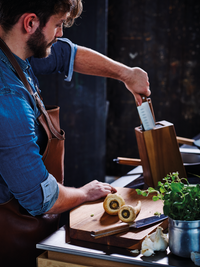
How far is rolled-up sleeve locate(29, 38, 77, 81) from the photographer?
5.33 feet

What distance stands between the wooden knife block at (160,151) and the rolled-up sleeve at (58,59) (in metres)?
0.52

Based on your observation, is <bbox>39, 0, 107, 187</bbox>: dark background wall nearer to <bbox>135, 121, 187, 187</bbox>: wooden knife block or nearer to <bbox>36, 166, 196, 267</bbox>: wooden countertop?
<bbox>135, 121, 187, 187</bbox>: wooden knife block

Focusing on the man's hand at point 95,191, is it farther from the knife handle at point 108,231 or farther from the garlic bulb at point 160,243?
the garlic bulb at point 160,243

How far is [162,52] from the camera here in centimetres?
417

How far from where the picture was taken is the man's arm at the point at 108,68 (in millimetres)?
1605

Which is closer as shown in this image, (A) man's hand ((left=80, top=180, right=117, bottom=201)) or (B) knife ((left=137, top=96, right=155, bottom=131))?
(A) man's hand ((left=80, top=180, right=117, bottom=201))

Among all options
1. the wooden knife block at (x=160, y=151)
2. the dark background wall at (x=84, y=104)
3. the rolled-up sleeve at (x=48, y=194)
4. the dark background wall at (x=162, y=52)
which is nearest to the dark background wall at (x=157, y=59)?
the dark background wall at (x=162, y=52)

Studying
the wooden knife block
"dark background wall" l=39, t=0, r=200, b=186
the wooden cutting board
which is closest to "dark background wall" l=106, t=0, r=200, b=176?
"dark background wall" l=39, t=0, r=200, b=186

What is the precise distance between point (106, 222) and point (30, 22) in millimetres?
747

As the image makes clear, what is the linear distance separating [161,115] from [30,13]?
3383 millimetres

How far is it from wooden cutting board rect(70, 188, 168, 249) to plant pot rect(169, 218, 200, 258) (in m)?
0.12

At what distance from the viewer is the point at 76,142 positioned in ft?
10.2

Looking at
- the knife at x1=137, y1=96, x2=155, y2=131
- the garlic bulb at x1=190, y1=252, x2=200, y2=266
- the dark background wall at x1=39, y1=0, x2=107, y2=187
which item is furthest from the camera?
the dark background wall at x1=39, y1=0, x2=107, y2=187

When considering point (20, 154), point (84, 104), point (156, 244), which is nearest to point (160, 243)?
point (156, 244)
